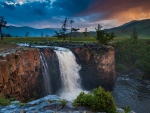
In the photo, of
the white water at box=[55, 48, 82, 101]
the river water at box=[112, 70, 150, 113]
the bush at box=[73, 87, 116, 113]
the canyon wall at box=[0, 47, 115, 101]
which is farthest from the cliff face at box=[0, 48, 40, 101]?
the river water at box=[112, 70, 150, 113]

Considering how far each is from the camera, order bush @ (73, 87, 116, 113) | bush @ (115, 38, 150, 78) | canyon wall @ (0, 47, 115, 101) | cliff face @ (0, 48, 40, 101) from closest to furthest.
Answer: bush @ (73, 87, 116, 113), cliff face @ (0, 48, 40, 101), canyon wall @ (0, 47, 115, 101), bush @ (115, 38, 150, 78)

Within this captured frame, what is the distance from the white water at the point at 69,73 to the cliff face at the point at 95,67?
264 cm

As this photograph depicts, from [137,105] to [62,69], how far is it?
16873 millimetres

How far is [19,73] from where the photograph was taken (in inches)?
961

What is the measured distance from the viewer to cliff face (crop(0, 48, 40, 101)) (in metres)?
19.1

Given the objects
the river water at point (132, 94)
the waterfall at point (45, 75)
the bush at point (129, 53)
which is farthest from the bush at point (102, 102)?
the bush at point (129, 53)

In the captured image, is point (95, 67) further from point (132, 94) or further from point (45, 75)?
point (45, 75)

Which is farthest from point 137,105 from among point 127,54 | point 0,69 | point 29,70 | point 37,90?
point 127,54

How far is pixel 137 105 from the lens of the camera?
109 feet

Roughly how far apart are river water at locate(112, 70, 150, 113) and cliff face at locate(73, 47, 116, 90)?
3668 millimetres

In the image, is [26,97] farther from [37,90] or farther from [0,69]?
[0,69]

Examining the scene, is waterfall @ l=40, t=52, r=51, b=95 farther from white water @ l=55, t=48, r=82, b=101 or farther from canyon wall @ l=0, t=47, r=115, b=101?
white water @ l=55, t=48, r=82, b=101

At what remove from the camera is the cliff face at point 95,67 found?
44.3 m

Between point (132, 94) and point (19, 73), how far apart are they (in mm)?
26443
